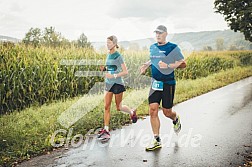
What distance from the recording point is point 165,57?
5469 mm

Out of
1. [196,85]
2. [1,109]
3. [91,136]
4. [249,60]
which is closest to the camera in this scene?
[91,136]

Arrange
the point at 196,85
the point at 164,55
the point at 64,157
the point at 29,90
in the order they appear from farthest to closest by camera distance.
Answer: the point at 196,85 → the point at 29,90 → the point at 164,55 → the point at 64,157

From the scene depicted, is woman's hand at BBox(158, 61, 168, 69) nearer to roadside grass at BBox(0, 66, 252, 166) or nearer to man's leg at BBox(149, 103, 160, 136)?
man's leg at BBox(149, 103, 160, 136)

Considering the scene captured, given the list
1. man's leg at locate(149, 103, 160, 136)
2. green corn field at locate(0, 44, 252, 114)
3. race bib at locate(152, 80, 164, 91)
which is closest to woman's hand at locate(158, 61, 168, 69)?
race bib at locate(152, 80, 164, 91)

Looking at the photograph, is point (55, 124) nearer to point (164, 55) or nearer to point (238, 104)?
point (164, 55)

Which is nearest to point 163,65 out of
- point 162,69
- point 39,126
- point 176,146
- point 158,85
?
point 162,69

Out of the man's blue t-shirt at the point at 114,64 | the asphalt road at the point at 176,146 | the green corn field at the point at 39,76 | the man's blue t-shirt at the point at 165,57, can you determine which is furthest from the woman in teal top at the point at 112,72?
the green corn field at the point at 39,76

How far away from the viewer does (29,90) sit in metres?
9.74

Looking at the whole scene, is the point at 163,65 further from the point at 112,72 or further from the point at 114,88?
the point at 114,88

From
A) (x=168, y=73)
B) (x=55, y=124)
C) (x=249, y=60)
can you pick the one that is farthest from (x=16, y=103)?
(x=249, y=60)

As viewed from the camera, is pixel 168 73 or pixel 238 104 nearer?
pixel 168 73

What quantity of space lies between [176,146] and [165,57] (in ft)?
5.19

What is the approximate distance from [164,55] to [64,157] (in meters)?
2.39

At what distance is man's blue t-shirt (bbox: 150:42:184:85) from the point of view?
543 cm
